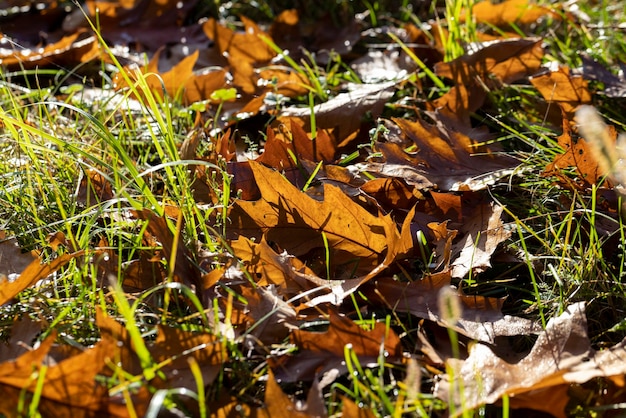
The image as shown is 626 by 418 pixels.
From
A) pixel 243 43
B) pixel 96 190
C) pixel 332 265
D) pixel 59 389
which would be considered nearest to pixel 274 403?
pixel 59 389

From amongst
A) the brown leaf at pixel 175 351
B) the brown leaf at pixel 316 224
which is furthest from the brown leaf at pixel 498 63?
the brown leaf at pixel 175 351

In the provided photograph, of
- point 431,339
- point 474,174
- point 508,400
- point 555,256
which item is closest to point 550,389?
point 508,400

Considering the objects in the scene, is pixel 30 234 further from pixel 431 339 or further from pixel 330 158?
pixel 431 339

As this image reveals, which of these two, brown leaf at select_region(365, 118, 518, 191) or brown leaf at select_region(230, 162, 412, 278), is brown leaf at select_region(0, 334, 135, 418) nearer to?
brown leaf at select_region(230, 162, 412, 278)

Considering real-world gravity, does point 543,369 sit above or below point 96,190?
below

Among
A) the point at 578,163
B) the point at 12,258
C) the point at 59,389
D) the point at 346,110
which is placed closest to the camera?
the point at 59,389

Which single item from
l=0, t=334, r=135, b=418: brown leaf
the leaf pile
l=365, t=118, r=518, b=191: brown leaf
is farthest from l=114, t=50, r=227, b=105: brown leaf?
l=0, t=334, r=135, b=418: brown leaf

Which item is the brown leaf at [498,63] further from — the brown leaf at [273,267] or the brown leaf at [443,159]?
the brown leaf at [273,267]

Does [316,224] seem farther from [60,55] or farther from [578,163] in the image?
[60,55]
